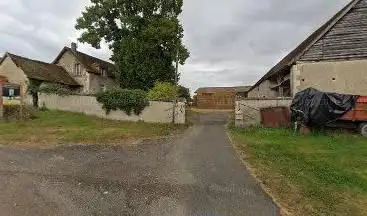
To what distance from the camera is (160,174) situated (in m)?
10.3

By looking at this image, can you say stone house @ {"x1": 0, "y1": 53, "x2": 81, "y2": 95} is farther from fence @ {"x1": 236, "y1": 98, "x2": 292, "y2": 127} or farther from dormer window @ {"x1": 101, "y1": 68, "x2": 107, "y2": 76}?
fence @ {"x1": 236, "y1": 98, "x2": 292, "y2": 127}

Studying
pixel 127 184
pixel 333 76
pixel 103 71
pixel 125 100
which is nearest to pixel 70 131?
pixel 125 100

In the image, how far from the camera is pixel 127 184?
30.3 ft

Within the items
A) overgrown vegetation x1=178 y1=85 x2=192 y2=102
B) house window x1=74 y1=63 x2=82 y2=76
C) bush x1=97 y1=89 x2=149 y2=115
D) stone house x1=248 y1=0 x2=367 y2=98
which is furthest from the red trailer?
overgrown vegetation x1=178 y1=85 x2=192 y2=102

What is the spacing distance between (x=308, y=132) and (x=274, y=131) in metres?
1.65

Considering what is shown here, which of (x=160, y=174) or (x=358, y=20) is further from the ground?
(x=358, y=20)

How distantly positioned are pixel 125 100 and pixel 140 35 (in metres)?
11.0

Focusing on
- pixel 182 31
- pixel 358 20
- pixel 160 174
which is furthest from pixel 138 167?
pixel 182 31

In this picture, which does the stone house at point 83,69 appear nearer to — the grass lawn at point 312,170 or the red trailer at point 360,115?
the grass lawn at point 312,170

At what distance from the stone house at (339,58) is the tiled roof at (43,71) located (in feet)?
73.8

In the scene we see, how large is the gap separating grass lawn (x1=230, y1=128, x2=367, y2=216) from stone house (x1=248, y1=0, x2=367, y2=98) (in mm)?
4929

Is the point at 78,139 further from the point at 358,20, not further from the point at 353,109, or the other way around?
the point at 358,20

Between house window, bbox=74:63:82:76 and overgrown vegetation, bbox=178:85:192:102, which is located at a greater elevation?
house window, bbox=74:63:82:76

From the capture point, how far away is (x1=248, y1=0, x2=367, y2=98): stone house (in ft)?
72.7
